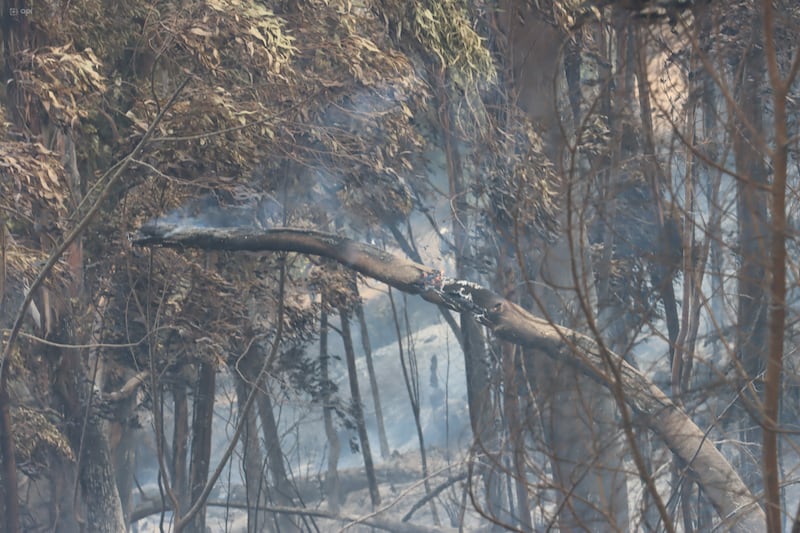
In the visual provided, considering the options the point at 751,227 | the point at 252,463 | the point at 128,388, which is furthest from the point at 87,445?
the point at 751,227

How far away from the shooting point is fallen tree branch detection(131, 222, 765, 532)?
210 centimetres

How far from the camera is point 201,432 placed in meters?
4.22

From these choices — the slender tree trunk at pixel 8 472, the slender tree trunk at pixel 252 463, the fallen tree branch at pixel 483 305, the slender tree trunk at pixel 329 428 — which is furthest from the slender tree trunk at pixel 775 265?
the slender tree trunk at pixel 252 463

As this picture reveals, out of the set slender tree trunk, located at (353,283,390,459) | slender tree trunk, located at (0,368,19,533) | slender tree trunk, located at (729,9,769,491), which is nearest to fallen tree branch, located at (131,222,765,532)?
slender tree trunk, located at (729,9,769,491)

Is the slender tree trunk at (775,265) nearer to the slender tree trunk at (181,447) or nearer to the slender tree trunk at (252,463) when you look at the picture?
the slender tree trunk at (181,447)

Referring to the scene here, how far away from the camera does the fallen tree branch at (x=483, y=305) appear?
2.10 metres

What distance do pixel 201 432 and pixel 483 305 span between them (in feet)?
6.76

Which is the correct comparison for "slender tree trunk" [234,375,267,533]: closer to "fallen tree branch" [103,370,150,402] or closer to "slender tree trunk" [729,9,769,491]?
"fallen tree branch" [103,370,150,402]

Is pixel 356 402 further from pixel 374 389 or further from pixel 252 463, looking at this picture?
pixel 374 389

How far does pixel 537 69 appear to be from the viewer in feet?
11.2

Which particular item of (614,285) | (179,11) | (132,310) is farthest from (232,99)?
(614,285)

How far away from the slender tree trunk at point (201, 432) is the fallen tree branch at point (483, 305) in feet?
3.34

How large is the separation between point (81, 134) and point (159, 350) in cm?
103

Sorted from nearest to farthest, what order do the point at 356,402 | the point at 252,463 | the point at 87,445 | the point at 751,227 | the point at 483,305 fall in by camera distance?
the point at 751,227 < the point at 483,305 < the point at 87,445 < the point at 252,463 < the point at 356,402
